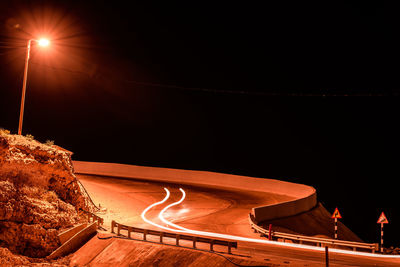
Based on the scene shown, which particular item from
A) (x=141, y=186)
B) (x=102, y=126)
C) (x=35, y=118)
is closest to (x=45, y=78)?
(x=35, y=118)

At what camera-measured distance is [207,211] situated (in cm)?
2634

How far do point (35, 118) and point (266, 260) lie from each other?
95695 mm

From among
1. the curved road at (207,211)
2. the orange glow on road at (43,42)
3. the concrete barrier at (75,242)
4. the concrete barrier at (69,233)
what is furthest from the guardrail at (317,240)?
the orange glow on road at (43,42)

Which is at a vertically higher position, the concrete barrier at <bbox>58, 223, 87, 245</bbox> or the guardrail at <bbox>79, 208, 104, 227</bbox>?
the guardrail at <bbox>79, 208, 104, 227</bbox>

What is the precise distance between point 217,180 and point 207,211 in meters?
15.2

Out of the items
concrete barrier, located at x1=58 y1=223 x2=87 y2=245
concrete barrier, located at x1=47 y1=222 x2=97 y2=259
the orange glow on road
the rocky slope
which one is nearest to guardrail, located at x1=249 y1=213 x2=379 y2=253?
concrete barrier, located at x1=47 y1=222 x2=97 y2=259

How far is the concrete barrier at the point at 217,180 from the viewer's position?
3143cm

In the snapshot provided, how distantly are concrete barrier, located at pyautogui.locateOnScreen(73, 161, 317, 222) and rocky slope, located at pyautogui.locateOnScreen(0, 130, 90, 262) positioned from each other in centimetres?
1412

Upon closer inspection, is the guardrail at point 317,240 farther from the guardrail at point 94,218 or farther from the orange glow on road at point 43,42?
the orange glow on road at point 43,42

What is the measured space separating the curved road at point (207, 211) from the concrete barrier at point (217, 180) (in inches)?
82.7

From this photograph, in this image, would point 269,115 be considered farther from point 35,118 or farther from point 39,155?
point 39,155

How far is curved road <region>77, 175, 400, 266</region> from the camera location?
15203mm

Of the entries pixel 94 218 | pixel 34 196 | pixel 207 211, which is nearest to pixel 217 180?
pixel 207 211

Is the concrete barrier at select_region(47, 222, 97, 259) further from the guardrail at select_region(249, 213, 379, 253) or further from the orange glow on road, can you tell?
the orange glow on road
